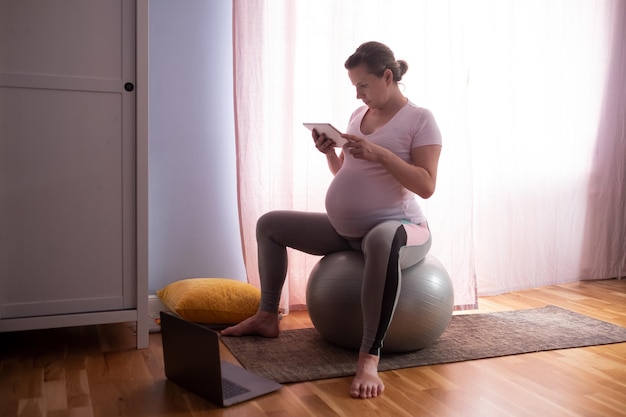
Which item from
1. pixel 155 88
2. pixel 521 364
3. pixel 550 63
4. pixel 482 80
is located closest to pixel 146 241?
pixel 155 88

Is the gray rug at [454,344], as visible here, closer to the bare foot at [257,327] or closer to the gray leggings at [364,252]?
the bare foot at [257,327]

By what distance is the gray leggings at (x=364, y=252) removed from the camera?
2047 mm

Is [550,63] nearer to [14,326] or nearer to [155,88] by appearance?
[155,88]

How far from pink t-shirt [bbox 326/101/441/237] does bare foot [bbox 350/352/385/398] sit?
466 mm

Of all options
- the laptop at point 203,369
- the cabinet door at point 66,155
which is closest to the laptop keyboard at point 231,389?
the laptop at point 203,369

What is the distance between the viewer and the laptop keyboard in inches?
74.0

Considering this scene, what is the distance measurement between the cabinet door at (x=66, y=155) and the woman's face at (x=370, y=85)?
0.75 meters

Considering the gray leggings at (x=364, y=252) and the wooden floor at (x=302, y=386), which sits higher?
the gray leggings at (x=364, y=252)

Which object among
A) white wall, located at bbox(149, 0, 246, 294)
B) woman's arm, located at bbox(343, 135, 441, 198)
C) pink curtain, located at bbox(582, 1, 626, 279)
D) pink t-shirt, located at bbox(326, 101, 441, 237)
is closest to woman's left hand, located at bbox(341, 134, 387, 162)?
woman's arm, located at bbox(343, 135, 441, 198)

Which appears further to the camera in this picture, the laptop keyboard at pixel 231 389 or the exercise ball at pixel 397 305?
the exercise ball at pixel 397 305

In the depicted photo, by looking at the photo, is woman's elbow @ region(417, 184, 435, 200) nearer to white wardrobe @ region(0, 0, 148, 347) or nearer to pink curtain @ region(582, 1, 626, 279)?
white wardrobe @ region(0, 0, 148, 347)

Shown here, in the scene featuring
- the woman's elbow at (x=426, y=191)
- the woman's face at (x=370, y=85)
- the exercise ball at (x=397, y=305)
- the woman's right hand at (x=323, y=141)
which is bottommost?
the exercise ball at (x=397, y=305)

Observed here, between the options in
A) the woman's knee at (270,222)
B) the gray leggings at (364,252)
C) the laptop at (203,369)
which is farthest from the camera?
the woman's knee at (270,222)

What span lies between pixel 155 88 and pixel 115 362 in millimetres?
1178
